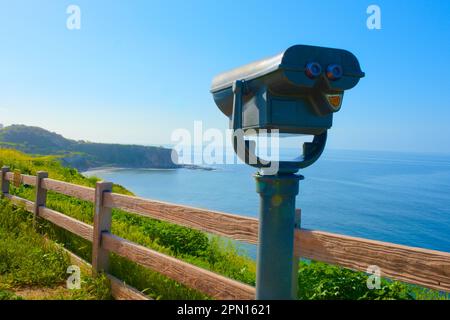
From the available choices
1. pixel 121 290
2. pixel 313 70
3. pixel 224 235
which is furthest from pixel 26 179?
pixel 313 70

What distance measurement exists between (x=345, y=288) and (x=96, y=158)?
71.7 m

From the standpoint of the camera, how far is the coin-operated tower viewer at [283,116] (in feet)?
5.48

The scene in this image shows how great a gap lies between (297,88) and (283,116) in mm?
133

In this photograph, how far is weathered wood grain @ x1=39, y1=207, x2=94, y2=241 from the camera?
4.11 m

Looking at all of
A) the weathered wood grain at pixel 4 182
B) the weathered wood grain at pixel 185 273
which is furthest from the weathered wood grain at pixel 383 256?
the weathered wood grain at pixel 4 182

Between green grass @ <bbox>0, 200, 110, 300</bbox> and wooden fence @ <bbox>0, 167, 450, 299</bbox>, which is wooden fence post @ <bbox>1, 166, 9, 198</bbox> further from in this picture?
wooden fence @ <bbox>0, 167, 450, 299</bbox>

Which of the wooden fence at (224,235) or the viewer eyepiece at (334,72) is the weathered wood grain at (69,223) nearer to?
the wooden fence at (224,235)

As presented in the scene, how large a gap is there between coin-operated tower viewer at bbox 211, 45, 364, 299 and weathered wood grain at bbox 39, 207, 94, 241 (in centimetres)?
270

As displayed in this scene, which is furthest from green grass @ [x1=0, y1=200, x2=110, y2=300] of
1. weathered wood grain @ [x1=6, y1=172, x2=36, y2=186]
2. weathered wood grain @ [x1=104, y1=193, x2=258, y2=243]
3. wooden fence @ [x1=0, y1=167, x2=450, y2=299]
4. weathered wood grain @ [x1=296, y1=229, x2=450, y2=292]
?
weathered wood grain @ [x1=296, y1=229, x2=450, y2=292]

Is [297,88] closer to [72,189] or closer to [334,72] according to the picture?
[334,72]

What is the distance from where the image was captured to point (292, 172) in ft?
5.90

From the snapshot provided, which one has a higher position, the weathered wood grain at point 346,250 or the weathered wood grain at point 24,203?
the weathered wood grain at point 346,250

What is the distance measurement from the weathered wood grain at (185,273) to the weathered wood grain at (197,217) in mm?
280
